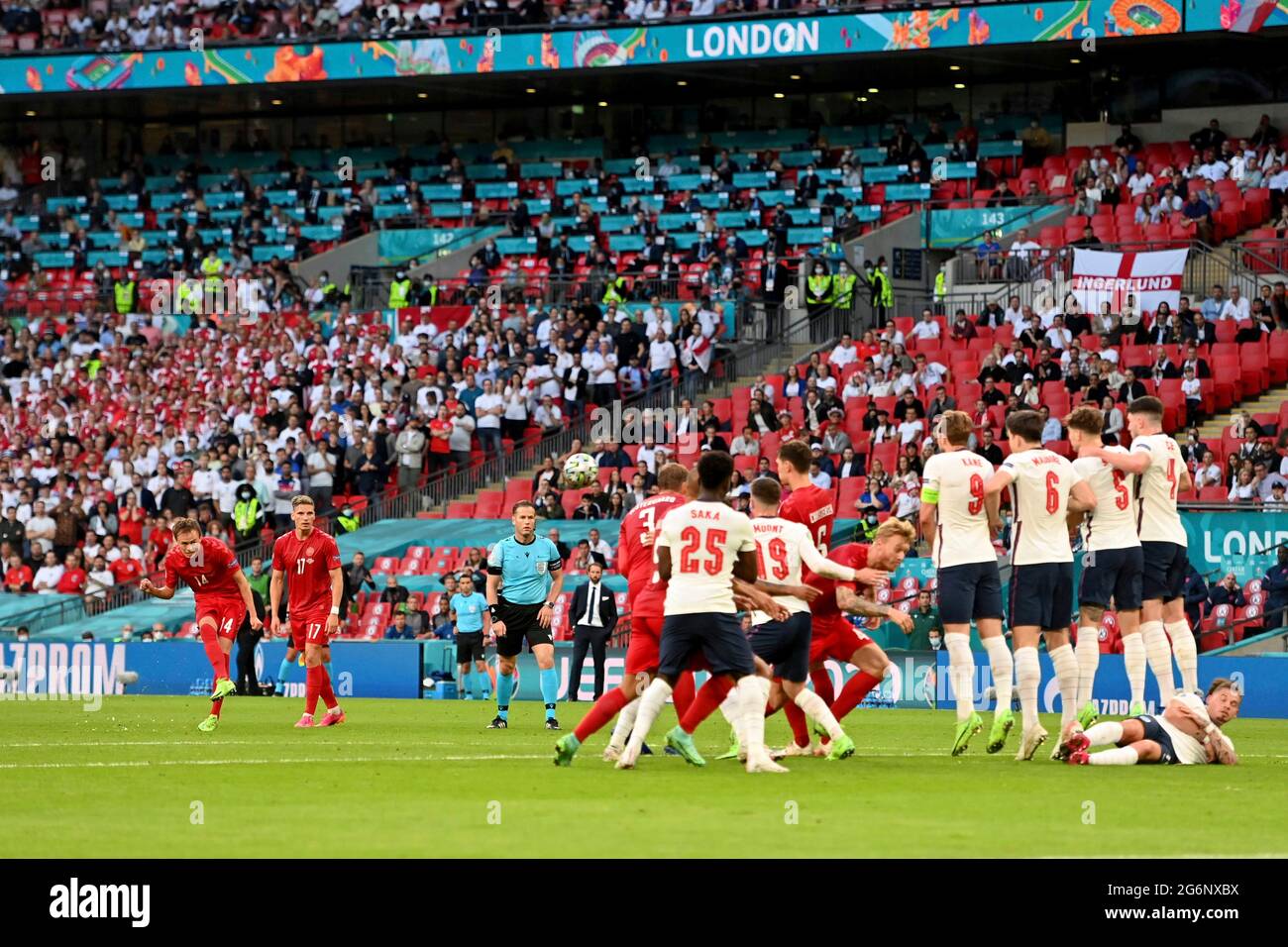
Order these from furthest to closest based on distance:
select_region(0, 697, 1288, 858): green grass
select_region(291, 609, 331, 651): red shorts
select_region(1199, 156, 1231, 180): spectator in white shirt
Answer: select_region(1199, 156, 1231, 180): spectator in white shirt < select_region(291, 609, 331, 651): red shorts < select_region(0, 697, 1288, 858): green grass

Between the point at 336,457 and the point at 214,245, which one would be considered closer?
the point at 336,457

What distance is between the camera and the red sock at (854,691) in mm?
15172

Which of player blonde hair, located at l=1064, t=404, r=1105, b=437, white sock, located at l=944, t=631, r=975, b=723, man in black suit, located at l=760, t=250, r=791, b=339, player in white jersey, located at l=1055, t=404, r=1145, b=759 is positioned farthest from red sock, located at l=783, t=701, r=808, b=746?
man in black suit, located at l=760, t=250, r=791, b=339

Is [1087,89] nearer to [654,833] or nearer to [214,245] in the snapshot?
[214,245]

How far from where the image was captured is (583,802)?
1128cm

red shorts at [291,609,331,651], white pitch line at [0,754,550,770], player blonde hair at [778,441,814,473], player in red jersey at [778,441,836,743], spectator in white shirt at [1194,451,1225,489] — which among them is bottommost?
white pitch line at [0,754,550,770]

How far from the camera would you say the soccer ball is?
30078mm

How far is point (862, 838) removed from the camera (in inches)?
382

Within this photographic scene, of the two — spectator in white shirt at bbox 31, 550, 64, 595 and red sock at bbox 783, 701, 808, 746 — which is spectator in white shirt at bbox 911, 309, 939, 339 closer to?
spectator in white shirt at bbox 31, 550, 64, 595

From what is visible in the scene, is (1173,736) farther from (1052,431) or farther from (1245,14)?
(1245,14)

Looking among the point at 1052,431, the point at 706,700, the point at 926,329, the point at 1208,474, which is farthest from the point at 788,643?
the point at 926,329

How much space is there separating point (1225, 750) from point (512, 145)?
39738 mm

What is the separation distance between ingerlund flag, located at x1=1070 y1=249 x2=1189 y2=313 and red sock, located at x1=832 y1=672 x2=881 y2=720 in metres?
19.6
